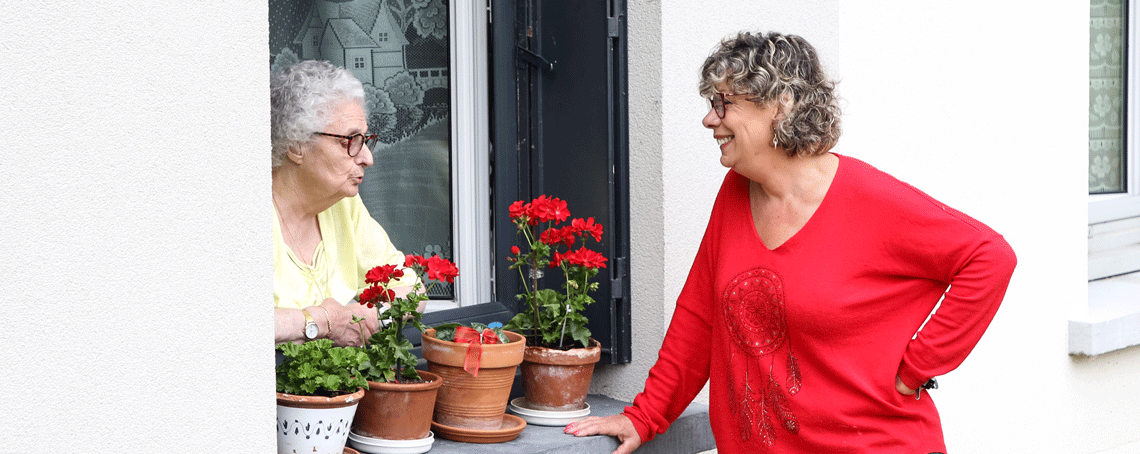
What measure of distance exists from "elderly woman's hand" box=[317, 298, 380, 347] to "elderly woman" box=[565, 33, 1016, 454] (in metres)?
0.77

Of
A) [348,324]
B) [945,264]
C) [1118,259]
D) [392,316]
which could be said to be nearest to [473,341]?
[392,316]

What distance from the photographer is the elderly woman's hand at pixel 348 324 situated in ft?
7.45

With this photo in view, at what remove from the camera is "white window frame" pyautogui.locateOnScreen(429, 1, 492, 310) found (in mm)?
2822

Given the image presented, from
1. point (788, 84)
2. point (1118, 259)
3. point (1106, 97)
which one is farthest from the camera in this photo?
point (1106, 97)

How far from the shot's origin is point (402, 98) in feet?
9.39

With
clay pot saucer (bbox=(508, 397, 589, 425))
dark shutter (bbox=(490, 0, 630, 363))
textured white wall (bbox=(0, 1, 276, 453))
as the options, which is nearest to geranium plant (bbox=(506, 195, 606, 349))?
clay pot saucer (bbox=(508, 397, 589, 425))

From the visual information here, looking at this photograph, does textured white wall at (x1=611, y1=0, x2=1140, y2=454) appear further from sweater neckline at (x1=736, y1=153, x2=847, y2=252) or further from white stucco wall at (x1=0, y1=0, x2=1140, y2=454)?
white stucco wall at (x1=0, y1=0, x2=1140, y2=454)

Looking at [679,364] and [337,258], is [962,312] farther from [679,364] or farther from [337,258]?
[337,258]

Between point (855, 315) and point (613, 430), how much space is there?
599mm

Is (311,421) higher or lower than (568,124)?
lower

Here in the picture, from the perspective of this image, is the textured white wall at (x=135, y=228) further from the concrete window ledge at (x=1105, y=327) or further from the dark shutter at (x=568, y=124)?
the concrete window ledge at (x=1105, y=327)

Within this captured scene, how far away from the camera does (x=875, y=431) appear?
2.19 meters

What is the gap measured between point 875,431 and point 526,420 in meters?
0.79

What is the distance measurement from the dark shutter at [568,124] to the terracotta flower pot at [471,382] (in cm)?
55
